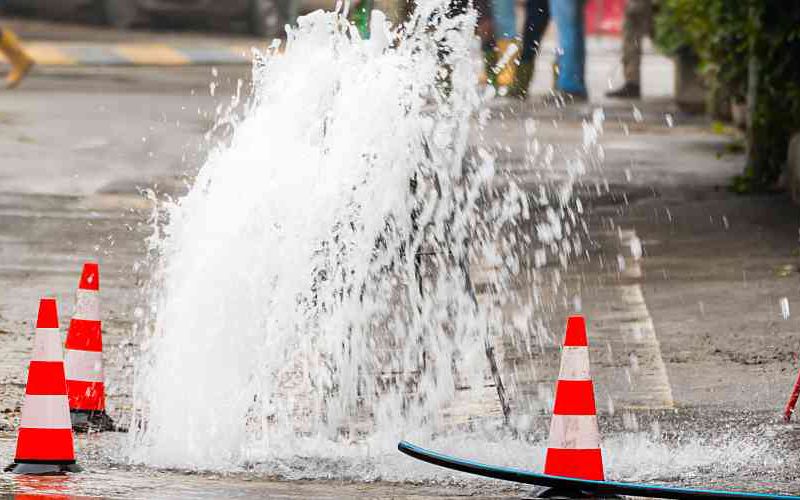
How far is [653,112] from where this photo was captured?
21547 mm

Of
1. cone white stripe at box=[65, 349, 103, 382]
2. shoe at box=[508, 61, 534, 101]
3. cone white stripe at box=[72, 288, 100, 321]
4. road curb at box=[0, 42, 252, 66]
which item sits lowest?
cone white stripe at box=[65, 349, 103, 382]

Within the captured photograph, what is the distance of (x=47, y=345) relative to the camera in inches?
295

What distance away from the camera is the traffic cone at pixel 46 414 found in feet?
24.1

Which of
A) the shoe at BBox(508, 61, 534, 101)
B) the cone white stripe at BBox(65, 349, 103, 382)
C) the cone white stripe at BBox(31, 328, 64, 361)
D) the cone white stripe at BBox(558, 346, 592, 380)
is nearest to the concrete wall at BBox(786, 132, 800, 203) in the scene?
the shoe at BBox(508, 61, 534, 101)

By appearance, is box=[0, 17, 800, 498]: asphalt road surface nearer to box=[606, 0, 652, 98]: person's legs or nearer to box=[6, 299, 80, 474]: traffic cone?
box=[6, 299, 80, 474]: traffic cone

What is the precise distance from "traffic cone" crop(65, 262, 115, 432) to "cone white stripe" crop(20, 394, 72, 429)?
0.81m

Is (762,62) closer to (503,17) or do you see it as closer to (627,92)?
(503,17)

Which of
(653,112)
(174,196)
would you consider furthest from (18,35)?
(174,196)

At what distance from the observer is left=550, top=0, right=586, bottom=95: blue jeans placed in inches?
857

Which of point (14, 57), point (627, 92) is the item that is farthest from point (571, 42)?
point (14, 57)

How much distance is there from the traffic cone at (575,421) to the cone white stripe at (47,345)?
5.68ft

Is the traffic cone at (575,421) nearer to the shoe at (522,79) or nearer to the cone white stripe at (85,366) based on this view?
the cone white stripe at (85,366)

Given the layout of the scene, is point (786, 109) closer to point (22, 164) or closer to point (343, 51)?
point (22, 164)

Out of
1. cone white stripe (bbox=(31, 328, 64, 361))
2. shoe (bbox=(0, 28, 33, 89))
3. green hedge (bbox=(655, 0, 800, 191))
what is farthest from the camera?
shoe (bbox=(0, 28, 33, 89))
